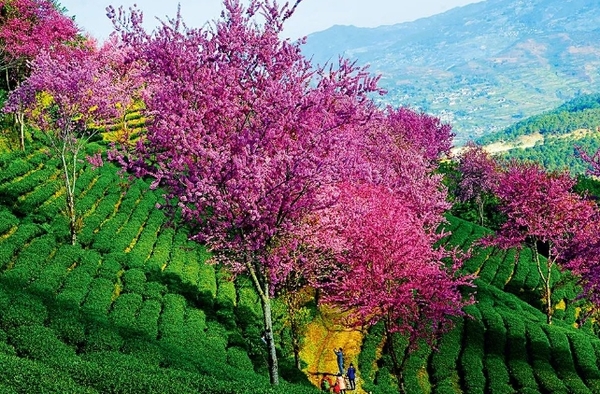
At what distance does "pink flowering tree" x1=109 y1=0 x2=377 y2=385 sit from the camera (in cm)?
1368

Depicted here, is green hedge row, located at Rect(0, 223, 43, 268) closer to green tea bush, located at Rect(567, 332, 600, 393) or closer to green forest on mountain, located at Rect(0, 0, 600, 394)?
green forest on mountain, located at Rect(0, 0, 600, 394)

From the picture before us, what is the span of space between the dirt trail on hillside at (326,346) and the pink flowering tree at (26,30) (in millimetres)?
23361

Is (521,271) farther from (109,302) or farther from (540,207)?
(109,302)

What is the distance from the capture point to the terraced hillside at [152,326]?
1410 cm

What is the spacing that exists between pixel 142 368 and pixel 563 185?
26.6m

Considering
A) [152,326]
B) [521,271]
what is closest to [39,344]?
[152,326]

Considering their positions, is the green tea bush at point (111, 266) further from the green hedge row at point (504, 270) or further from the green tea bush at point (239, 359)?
the green hedge row at point (504, 270)

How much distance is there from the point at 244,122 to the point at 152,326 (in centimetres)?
1098

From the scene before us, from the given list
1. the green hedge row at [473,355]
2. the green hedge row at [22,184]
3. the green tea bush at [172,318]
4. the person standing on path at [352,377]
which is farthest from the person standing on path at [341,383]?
the green hedge row at [22,184]

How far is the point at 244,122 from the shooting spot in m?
14.4

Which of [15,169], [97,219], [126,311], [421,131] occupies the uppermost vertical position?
[421,131]

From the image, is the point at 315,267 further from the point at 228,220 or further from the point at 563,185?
the point at 563,185

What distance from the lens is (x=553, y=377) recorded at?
79.3ft

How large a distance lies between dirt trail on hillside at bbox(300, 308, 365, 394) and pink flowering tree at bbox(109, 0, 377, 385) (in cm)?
1094
